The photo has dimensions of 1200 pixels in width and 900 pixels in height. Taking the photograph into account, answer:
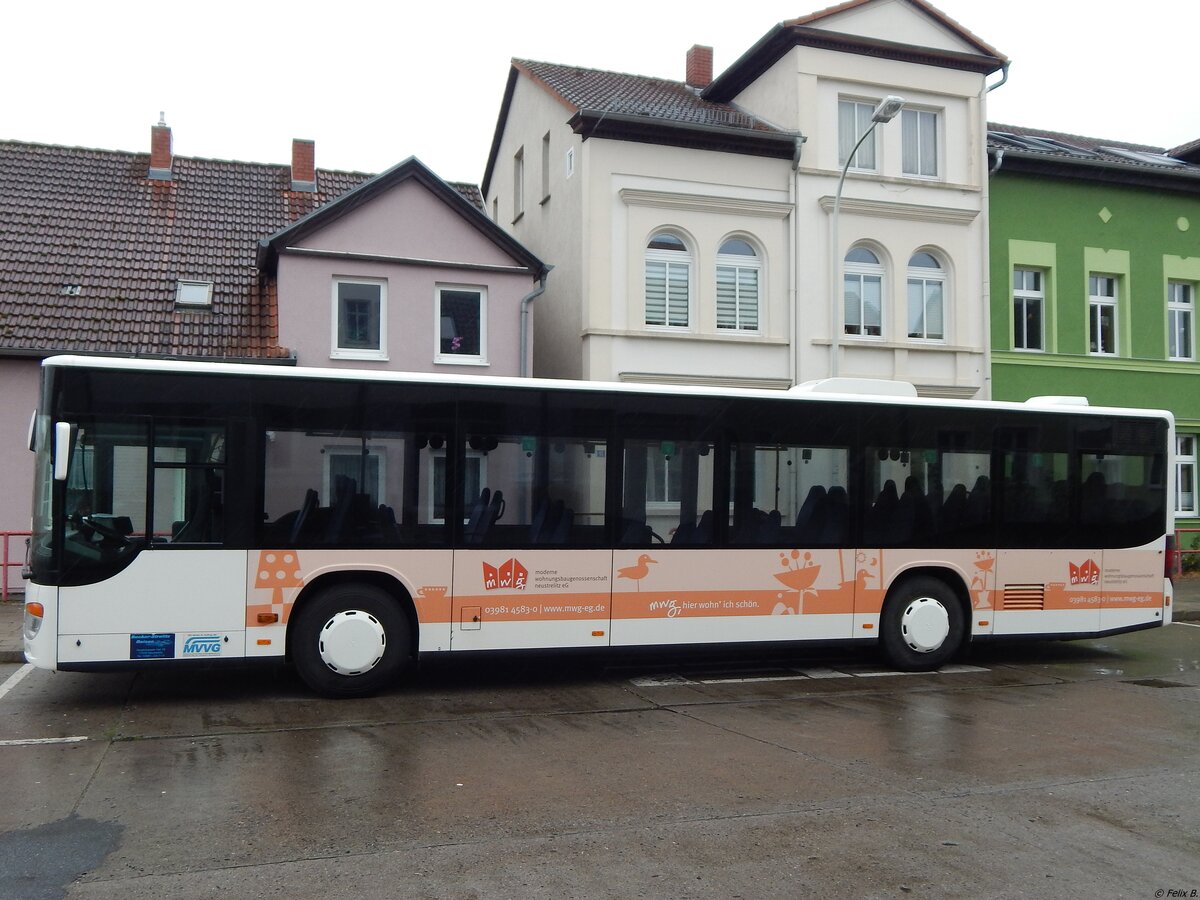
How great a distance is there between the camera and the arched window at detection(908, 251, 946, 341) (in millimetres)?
22031

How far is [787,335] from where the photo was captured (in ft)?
68.4

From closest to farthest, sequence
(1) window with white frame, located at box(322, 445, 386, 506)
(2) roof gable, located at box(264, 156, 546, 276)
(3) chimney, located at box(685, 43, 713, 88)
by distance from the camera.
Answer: (1) window with white frame, located at box(322, 445, 386, 506) → (2) roof gable, located at box(264, 156, 546, 276) → (3) chimney, located at box(685, 43, 713, 88)

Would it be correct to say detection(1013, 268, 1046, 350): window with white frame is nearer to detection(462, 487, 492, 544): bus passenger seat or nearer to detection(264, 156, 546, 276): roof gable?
detection(264, 156, 546, 276): roof gable

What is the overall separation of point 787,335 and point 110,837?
16755 millimetres

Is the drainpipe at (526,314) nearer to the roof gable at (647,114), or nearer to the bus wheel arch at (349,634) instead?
the roof gable at (647,114)

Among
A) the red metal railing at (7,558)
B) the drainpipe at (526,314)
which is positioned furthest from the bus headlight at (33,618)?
the drainpipe at (526,314)

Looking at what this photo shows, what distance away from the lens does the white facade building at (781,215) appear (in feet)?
65.7

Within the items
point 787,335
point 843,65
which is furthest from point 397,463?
point 843,65

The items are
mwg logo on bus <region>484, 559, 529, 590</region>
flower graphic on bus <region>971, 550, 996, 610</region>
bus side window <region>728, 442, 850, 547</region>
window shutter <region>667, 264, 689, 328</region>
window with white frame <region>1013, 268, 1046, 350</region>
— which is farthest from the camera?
window with white frame <region>1013, 268, 1046, 350</region>

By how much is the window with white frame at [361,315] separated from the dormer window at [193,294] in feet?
7.48

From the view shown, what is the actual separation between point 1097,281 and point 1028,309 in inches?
83.9

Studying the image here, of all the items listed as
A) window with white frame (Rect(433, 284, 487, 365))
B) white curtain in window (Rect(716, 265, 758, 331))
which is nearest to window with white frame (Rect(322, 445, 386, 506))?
window with white frame (Rect(433, 284, 487, 365))

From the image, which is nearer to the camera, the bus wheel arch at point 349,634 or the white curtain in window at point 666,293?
the bus wheel arch at point 349,634

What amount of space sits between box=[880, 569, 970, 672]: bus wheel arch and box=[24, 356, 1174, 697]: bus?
28mm
